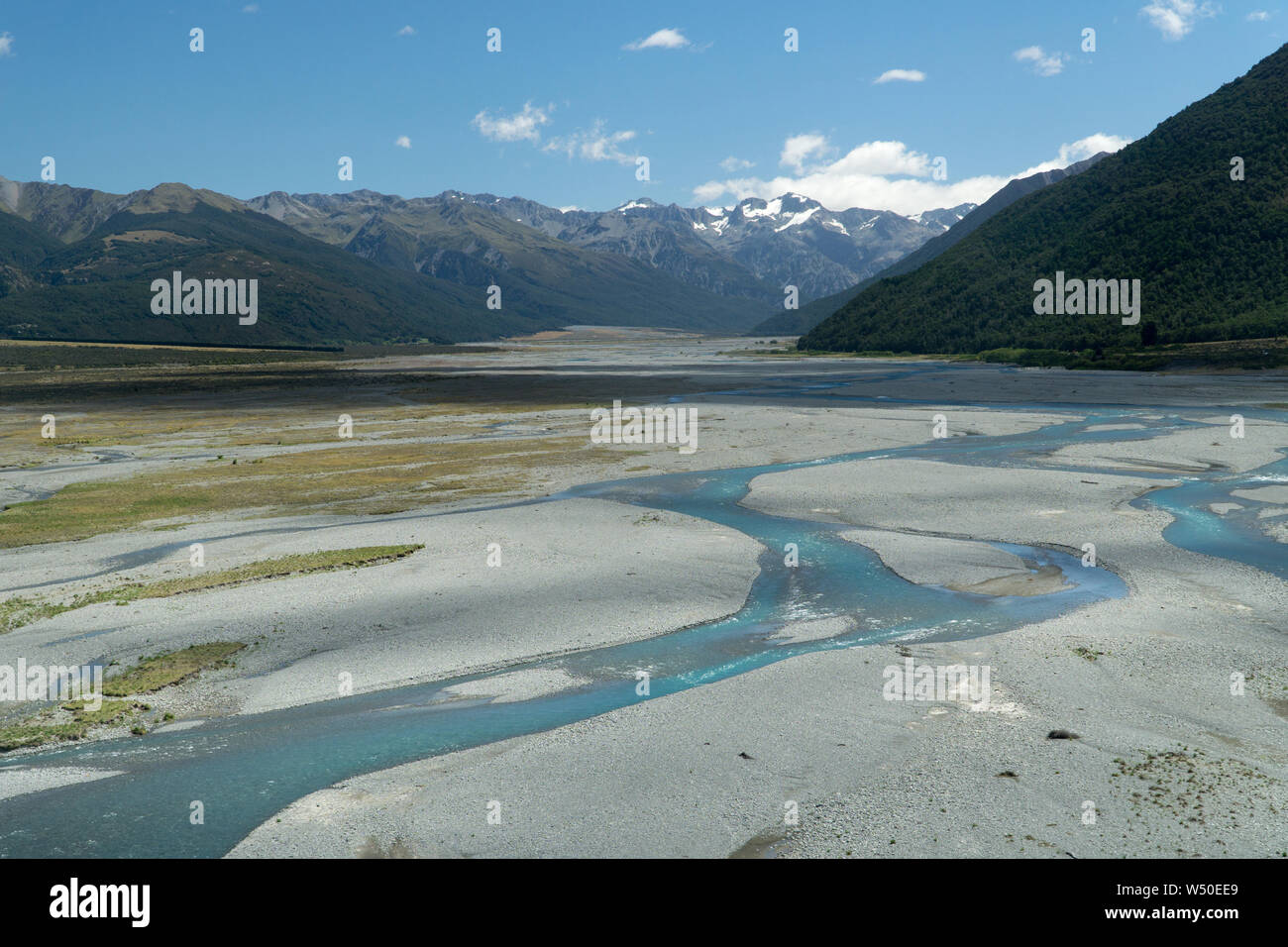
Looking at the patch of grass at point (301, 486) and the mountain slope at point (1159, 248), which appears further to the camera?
the mountain slope at point (1159, 248)

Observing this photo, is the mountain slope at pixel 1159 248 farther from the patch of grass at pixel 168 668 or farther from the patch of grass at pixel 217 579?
the patch of grass at pixel 168 668

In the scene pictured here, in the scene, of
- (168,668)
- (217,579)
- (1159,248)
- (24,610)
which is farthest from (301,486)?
(1159,248)

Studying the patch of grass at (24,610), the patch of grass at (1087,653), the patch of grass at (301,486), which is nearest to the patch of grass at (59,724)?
the patch of grass at (24,610)

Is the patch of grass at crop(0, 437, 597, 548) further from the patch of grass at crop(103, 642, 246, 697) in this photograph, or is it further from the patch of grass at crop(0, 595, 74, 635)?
the patch of grass at crop(103, 642, 246, 697)

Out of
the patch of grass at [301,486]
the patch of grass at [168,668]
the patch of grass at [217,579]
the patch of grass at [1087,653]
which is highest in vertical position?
the patch of grass at [301,486]

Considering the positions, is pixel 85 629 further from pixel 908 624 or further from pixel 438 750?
pixel 908 624
